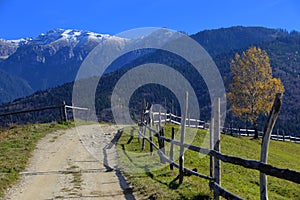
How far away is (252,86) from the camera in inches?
1690

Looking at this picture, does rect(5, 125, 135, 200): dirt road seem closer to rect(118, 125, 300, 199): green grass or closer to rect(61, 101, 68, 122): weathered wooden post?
rect(118, 125, 300, 199): green grass

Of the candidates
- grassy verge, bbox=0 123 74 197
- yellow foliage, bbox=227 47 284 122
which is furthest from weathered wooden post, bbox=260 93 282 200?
yellow foliage, bbox=227 47 284 122

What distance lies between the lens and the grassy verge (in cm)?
1324

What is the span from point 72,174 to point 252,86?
3349 centimetres

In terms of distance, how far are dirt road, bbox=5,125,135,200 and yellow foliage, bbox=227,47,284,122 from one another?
2583cm

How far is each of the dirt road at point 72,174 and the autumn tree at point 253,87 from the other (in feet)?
84.7

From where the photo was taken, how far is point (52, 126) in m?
28.9

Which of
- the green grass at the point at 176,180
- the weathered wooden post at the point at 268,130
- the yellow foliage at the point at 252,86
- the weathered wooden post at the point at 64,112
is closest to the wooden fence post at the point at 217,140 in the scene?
the green grass at the point at 176,180

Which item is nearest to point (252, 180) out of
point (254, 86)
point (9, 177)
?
point (9, 177)

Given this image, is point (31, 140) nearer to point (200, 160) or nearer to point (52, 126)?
point (52, 126)

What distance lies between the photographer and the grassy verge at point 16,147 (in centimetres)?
1324

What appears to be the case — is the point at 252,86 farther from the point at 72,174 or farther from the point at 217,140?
the point at 217,140

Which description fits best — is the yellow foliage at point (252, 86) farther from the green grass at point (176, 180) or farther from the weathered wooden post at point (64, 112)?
the green grass at point (176, 180)

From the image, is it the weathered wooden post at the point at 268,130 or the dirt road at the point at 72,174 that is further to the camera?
the dirt road at the point at 72,174
